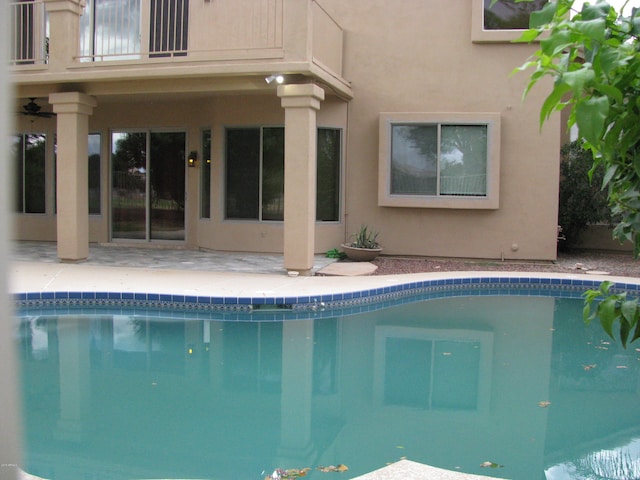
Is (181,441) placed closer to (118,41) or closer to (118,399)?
(118,399)

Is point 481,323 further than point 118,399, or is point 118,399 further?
point 481,323

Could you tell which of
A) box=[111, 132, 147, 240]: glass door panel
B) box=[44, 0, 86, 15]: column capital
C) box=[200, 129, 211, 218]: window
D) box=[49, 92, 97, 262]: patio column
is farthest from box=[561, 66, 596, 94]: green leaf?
box=[111, 132, 147, 240]: glass door panel

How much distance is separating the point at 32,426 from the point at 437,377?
130 inches

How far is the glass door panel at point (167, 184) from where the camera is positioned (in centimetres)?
1305

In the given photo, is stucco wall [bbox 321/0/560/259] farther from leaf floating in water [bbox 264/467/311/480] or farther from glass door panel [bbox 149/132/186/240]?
leaf floating in water [bbox 264/467/311/480]

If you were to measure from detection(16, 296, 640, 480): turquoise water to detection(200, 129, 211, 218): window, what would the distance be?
16.7ft

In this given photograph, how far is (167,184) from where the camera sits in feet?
43.1

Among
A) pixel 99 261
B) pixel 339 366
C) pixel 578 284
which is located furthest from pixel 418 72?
pixel 339 366

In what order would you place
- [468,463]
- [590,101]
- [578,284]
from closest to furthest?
1. [590,101]
2. [468,463]
3. [578,284]

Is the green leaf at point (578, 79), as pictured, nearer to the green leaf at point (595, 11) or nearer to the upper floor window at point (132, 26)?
the green leaf at point (595, 11)

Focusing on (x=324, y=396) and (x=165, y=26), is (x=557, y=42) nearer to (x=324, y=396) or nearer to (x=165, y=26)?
(x=324, y=396)

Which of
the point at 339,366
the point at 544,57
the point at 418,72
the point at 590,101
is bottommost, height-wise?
the point at 339,366

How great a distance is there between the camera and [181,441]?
13.7 ft

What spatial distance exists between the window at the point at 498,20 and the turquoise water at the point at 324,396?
585 cm
